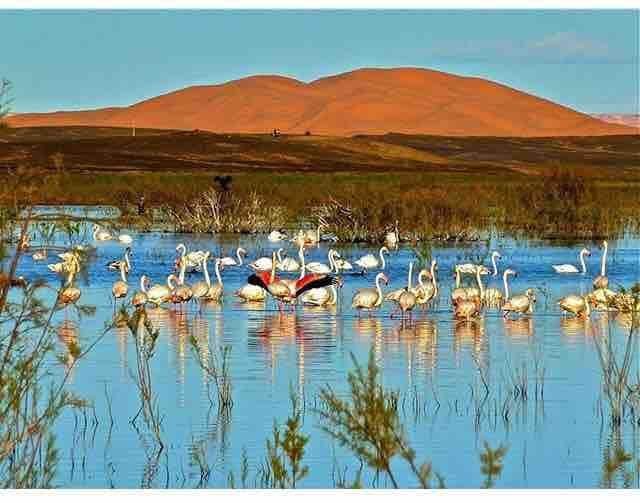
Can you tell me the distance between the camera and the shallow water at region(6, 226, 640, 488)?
34.4ft

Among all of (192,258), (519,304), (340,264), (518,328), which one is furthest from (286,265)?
(518,328)

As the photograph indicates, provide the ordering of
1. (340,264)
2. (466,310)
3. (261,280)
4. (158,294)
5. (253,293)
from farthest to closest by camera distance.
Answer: (340,264) < (253,293) < (261,280) < (158,294) < (466,310)

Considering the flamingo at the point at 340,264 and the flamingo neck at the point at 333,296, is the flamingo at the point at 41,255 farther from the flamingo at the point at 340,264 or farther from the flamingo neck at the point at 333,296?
the flamingo at the point at 340,264

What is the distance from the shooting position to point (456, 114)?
146750mm

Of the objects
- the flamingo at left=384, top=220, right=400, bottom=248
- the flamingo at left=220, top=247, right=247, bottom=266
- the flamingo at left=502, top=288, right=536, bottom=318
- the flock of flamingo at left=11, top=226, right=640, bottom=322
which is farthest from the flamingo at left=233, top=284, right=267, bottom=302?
the flamingo at left=384, top=220, right=400, bottom=248

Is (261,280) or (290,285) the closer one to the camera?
(290,285)

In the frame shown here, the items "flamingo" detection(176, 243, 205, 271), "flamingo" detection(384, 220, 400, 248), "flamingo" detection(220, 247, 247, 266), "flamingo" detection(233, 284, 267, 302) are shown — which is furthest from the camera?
"flamingo" detection(384, 220, 400, 248)

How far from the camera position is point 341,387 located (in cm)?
1341

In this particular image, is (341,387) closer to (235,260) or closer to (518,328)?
(518,328)

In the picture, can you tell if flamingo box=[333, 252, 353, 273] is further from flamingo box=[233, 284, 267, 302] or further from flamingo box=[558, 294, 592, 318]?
flamingo box=[558, 294, 592, 318]

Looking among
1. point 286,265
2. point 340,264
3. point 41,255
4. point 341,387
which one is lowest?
point 341,387

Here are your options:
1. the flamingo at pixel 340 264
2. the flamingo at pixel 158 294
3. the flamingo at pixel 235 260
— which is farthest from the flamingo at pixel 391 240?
the flamingo at pixel 158 294

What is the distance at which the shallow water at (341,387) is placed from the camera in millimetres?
10492
